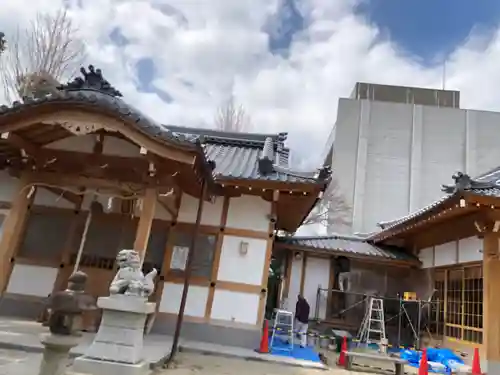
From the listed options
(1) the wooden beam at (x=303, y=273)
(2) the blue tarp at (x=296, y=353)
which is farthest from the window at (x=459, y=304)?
(1) the wooden beam at (x=303, y=273)

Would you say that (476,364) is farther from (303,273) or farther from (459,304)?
(303,273)

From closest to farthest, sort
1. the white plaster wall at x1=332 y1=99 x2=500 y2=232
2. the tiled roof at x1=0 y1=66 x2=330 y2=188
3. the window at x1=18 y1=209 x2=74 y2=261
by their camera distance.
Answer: the tiled roof at x1=0 y1=66 x2=330 y2=188, the window at x1=18 y1=209 x2=74 y2=261, the white plaster wall at x1=332 y1=99 x2=500 y2=232

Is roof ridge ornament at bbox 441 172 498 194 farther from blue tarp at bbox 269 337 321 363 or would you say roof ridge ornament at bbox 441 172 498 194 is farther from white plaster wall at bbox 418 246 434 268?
white plaster wall at bbox 418 246 434 268

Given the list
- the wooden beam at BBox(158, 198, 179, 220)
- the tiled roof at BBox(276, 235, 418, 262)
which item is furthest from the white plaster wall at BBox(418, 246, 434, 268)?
the wooden beam at BBox(158, 198, 179, 220)

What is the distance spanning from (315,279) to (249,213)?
5.95m

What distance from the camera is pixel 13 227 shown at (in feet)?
24.3

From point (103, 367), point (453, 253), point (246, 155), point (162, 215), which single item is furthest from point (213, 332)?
point (453, 253)

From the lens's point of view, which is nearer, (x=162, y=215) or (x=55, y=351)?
(x=55, y=351)

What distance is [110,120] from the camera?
6500 millimetres

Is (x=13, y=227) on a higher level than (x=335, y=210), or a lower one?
lower

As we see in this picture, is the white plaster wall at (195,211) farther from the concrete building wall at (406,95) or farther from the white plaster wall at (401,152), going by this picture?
the concrete building wall at (406,95)

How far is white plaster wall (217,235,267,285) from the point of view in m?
8.42

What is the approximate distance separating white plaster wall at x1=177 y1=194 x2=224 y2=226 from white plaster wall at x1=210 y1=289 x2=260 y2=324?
1456 millimetres

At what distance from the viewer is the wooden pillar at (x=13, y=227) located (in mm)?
7285
